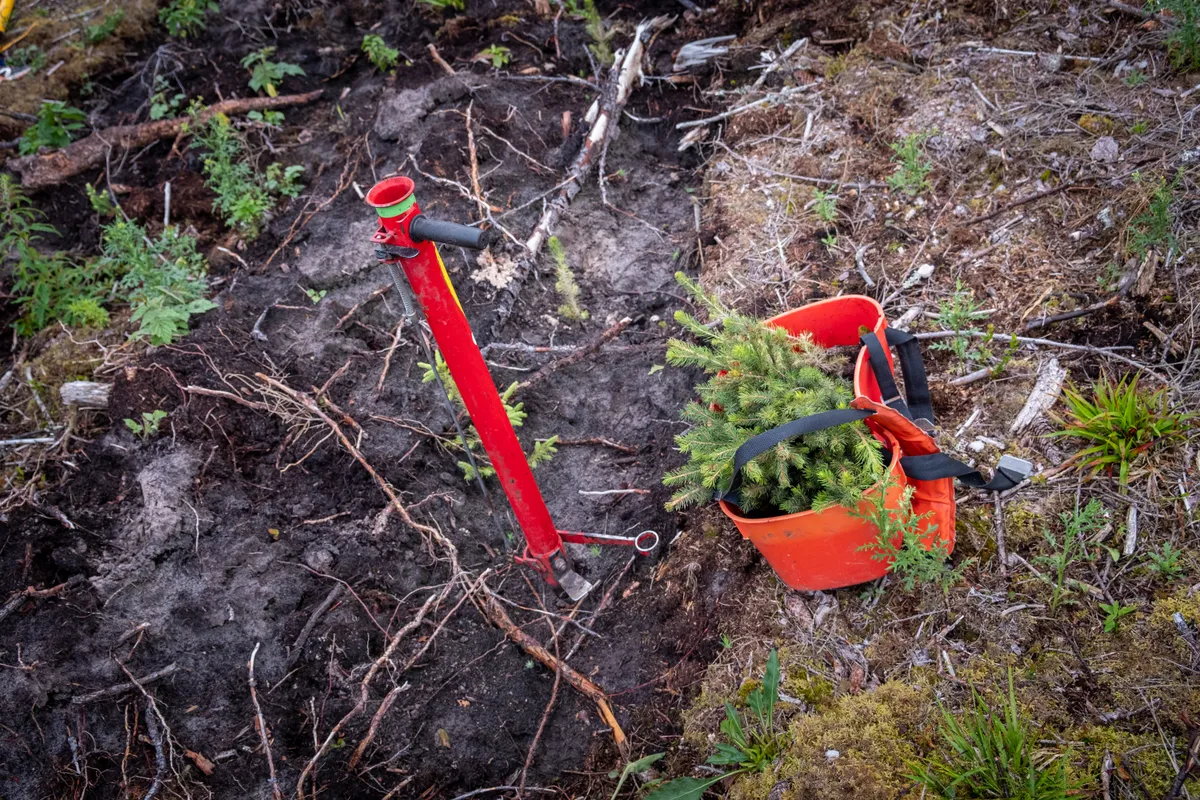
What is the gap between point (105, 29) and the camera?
19.1ft

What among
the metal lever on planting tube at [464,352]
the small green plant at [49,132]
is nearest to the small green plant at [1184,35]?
the metal lever on planting tube at [464,352]

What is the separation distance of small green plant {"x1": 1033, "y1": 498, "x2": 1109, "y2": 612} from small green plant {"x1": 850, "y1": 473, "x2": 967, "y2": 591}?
262 millimetres

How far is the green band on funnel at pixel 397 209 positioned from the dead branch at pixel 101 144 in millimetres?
3867

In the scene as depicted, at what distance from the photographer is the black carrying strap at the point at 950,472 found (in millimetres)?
2197

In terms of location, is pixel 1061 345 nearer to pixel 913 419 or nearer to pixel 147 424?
pixel 913 419

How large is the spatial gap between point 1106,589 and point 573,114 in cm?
410

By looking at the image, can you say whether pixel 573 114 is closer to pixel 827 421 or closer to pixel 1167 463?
pixel 827 421

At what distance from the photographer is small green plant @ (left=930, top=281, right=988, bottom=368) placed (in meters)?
2.97

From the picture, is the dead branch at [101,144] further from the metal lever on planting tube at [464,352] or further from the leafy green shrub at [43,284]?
the metal lever on planting tube at [464,352]

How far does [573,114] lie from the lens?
492 centimetres

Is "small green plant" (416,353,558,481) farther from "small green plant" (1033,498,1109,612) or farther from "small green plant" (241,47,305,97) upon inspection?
"small green plant" (241,47,305,97)

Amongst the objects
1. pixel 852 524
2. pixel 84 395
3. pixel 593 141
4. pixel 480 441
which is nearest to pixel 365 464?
pixel 480 441

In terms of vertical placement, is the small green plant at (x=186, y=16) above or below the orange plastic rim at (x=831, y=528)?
above

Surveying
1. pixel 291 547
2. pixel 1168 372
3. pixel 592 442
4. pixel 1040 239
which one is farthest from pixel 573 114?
pixel 1168 372
